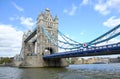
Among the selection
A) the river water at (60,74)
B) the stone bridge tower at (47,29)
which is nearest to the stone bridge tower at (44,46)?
the stone bridge tower at (47,29)

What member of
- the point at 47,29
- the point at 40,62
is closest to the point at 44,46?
the point at 47,29

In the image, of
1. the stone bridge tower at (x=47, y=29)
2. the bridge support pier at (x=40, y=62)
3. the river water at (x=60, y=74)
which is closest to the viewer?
the river water at (x=60, y=74)

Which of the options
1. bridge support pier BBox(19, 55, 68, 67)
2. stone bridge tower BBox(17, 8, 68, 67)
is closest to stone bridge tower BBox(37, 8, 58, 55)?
stone bridge tower BBox(17, 8, 68, 67)

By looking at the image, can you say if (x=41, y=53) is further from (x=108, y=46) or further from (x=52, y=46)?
(x=108, y=46)

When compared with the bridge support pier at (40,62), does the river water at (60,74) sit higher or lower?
lower

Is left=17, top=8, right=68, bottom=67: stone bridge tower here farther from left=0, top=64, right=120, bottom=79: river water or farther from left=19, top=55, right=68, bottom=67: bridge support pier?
left=0, top=64, right=120, bottom=79: river water

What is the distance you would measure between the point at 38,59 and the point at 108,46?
1291 inches

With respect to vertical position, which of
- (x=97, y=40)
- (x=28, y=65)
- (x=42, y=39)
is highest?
(x=42, y=39)

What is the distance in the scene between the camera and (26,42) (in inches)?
3829

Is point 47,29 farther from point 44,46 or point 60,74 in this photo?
point 60,74

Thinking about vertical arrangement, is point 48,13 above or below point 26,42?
above

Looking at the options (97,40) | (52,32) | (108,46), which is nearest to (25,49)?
(52,32)

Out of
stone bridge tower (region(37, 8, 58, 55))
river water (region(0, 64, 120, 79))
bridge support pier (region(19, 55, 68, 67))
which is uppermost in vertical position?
stone bridge tower (region(37, 8, 58, 55))

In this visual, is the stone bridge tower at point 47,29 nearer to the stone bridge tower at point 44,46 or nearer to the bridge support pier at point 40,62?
the stone bridge tower at point 44,46
